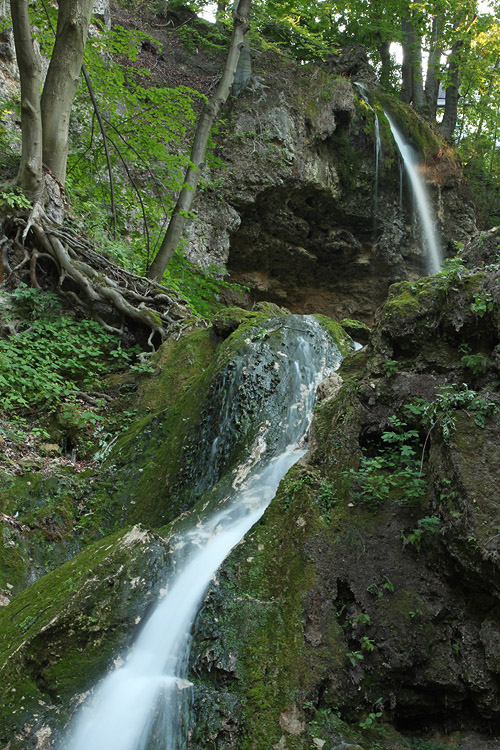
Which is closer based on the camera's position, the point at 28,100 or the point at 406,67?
the point at 28,100

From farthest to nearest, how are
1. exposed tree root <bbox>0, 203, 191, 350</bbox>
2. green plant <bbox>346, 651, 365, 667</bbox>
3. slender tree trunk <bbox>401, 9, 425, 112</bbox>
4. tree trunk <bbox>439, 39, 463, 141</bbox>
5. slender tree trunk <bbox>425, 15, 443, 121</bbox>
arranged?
slender tree trunk <bbox>401, 9, 425, 112</bbox>
tree trunk <bbox>439, 39, 463, 141</bbox>
slender tree trunk <bbox>425, 15, 443, 121</bbox>
exposed tree root <bbox>0, 203, 191, 350</bbox>
green plant <bbox>346, 651, 365, 667</bbox>

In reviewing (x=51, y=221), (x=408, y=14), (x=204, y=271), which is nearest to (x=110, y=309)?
(x=51, y=221)

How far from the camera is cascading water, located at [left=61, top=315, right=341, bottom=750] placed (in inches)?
105

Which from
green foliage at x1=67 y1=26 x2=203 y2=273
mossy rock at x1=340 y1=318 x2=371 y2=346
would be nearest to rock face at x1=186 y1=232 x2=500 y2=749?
mossy rock at x1=340 y1=318 x2=371 y2=346

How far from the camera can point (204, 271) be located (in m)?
11.2

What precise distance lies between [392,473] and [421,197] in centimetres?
1239

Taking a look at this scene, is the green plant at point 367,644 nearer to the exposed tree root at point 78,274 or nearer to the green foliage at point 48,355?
the green foliage at point 48,355

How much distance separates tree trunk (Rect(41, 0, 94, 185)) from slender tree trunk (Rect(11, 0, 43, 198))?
0.27 m

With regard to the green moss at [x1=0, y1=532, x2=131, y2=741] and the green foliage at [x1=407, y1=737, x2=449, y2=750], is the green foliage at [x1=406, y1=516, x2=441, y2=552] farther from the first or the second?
the green moss at [x1=0, y1=532, x2=131, y2=741]

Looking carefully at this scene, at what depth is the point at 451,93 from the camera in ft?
52.2

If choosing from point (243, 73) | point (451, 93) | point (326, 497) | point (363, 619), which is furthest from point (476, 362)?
point (451, 93)

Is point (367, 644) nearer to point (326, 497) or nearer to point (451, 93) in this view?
point (326, 497)

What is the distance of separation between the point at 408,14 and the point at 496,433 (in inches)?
662

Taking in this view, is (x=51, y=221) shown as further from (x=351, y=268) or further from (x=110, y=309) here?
(x=351, y=268)
